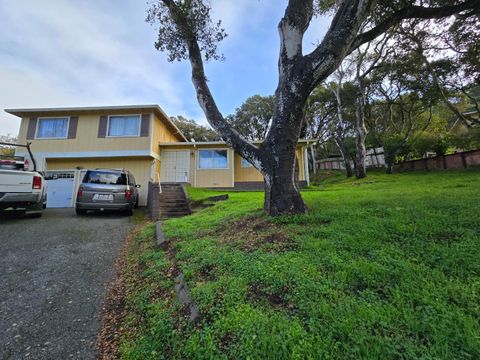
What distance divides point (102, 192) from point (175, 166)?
6308mm

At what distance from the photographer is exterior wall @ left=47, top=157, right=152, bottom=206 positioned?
Result: 12680mm

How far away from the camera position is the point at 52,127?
12641 millimetres

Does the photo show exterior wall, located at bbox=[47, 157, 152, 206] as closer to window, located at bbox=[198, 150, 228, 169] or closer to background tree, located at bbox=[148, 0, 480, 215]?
window, located at bbox=[198, 150, 228, 169]

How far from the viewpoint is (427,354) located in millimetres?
1368

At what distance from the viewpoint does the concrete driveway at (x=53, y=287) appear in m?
2.11

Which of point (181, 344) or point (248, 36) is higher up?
point (248, 36)

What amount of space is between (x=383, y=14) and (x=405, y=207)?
18.7ft

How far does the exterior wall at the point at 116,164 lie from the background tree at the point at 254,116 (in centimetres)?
1595

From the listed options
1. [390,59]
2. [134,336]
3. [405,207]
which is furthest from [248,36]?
[390,59]

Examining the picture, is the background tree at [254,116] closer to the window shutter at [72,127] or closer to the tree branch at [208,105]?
the window shutter at [72,127]

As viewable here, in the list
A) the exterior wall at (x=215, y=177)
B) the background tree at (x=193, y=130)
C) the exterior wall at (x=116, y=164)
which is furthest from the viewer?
the background tree at (x=193, y=130)

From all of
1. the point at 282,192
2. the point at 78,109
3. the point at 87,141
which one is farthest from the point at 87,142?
the point at 282,192

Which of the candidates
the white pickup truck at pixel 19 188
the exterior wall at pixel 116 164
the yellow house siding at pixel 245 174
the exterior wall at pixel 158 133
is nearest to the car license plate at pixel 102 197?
the white pickup truck at pixel 19 188

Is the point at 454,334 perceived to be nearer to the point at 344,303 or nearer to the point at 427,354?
the point at 427,354
